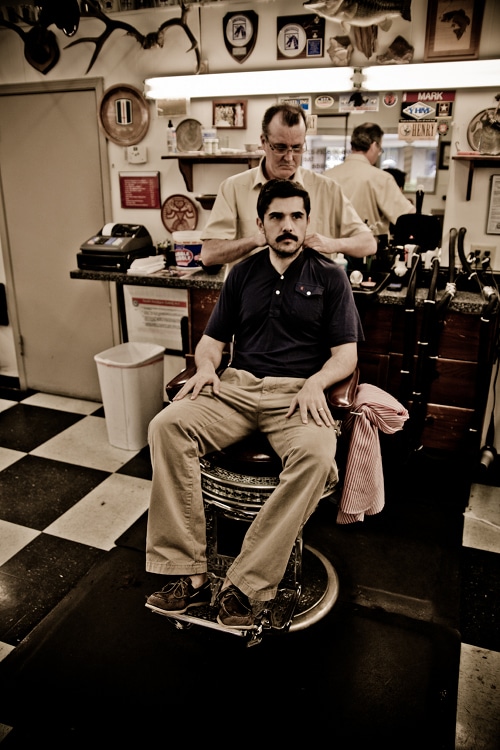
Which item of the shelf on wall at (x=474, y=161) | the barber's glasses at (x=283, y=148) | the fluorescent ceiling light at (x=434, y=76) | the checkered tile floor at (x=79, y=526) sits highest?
the fluorescent ceiling light at (x=434, y=76)

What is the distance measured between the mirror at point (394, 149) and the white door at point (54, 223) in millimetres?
1481

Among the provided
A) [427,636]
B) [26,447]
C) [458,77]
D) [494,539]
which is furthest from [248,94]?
[427,636]

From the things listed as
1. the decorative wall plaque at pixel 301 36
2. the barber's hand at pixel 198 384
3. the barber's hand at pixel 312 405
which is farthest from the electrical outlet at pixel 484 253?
the barber's hand at pixel 198 384

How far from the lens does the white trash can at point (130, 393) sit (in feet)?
10.9

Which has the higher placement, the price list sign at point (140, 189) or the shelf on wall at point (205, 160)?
the shelf on wall at point (205, 160)

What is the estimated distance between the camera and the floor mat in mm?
1661

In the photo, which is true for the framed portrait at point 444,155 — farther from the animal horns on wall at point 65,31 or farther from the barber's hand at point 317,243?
the animal horns on wall at point 65,31

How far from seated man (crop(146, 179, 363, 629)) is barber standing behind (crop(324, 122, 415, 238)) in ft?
3.44

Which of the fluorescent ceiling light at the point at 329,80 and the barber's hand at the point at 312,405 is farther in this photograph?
the fluorescent ceiling light at the point at 329,80

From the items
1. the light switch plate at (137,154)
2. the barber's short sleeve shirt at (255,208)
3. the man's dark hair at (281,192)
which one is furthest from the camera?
the light switch plate at (137,154)

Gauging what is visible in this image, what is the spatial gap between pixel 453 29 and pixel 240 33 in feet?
3.71

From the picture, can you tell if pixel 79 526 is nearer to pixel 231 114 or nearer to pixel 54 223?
pixel 54 223

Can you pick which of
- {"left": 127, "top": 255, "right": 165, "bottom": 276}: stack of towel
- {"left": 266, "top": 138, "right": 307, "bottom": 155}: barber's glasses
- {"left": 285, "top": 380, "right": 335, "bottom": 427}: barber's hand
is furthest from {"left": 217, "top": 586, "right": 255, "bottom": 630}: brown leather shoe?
{"left": 127, "top": 255, "right": 165, "bottom": 276}: stack of towel

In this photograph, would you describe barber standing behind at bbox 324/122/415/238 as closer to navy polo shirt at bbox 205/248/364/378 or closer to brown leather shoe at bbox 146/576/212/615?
navy polo shirt at bbox 205/248/364/378
